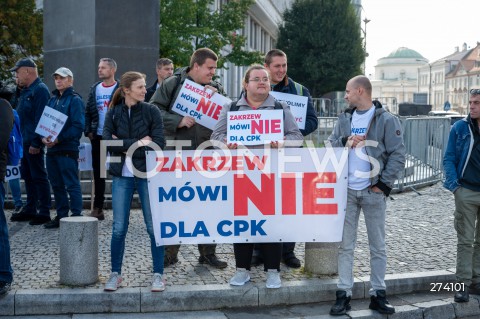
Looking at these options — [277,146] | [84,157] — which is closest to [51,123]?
[84,157]

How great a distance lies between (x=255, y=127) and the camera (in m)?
6.37

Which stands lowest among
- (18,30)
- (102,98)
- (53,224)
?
(53,224)

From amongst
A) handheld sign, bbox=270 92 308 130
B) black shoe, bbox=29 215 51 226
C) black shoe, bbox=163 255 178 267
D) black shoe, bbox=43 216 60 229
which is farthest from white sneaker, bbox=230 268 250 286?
black shoe, bbox=29 215 51 226

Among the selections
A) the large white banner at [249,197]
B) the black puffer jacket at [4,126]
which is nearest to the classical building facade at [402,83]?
the large white banner at [249,197]

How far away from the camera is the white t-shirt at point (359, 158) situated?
5.96 m

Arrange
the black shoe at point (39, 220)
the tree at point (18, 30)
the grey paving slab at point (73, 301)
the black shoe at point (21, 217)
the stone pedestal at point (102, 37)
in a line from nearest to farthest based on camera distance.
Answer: the grey paving slab at point (73, 301) → the black shoe at point (39, 220) → the black shoe at point (21, 217) → the stone pedestal at point (102, 37) → the tree at point (18, 30)

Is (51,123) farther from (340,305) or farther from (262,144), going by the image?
(340,305)

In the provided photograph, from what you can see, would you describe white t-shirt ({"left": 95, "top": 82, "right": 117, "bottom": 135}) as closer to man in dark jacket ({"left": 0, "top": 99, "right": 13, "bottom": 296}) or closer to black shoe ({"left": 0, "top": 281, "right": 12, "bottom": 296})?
man in dark jacket ({"left": 0, "top": 99, "right": 13, "bottom": 296})

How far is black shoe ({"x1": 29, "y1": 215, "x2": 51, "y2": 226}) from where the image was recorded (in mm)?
9219

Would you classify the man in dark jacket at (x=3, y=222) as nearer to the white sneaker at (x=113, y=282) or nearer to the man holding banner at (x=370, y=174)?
the white sneaker at (x=113, y=282)

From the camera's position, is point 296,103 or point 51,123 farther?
point 51,123

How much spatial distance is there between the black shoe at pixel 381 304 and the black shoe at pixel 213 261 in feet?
5.50

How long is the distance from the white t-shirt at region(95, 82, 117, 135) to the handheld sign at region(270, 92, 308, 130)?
2.95 meters

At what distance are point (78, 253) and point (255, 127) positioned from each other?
2015 mm
